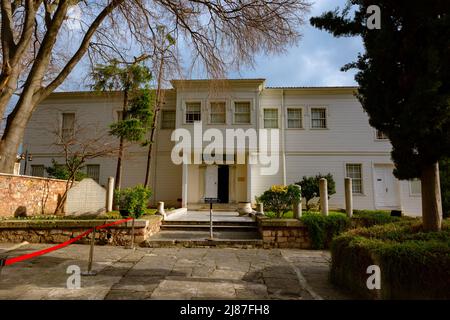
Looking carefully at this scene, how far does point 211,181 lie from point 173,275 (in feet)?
39.5

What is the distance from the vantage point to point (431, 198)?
423cm

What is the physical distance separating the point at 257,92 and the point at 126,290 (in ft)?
46.4

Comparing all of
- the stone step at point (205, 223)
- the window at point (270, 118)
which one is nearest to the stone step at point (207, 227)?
the stone step at point (205, 223)

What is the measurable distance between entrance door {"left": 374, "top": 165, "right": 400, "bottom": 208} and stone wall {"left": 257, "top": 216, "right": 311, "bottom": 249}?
11369 mm

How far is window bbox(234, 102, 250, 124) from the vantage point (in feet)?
54.2

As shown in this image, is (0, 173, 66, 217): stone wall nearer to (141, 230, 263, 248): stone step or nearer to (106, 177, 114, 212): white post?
(106, 177, 114, 212): white post

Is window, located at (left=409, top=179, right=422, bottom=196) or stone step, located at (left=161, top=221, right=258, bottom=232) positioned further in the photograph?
window, located at (left=409, top=179, right=422, bottom=196)

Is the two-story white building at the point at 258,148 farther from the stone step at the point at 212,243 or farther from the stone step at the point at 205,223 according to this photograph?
the stone step at the point at 212,243

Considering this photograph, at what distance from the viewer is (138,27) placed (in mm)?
8664

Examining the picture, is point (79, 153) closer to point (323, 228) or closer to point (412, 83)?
point (323, 228)

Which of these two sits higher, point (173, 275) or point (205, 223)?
point (205, 223)

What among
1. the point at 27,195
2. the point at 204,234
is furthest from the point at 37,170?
the point at 204,234

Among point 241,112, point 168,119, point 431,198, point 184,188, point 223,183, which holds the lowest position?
point 431,198

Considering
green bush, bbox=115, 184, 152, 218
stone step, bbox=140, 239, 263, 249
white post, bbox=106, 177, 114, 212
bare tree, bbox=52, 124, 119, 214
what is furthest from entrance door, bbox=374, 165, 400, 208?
bare tree, bbox=52, 124, 119, 214
